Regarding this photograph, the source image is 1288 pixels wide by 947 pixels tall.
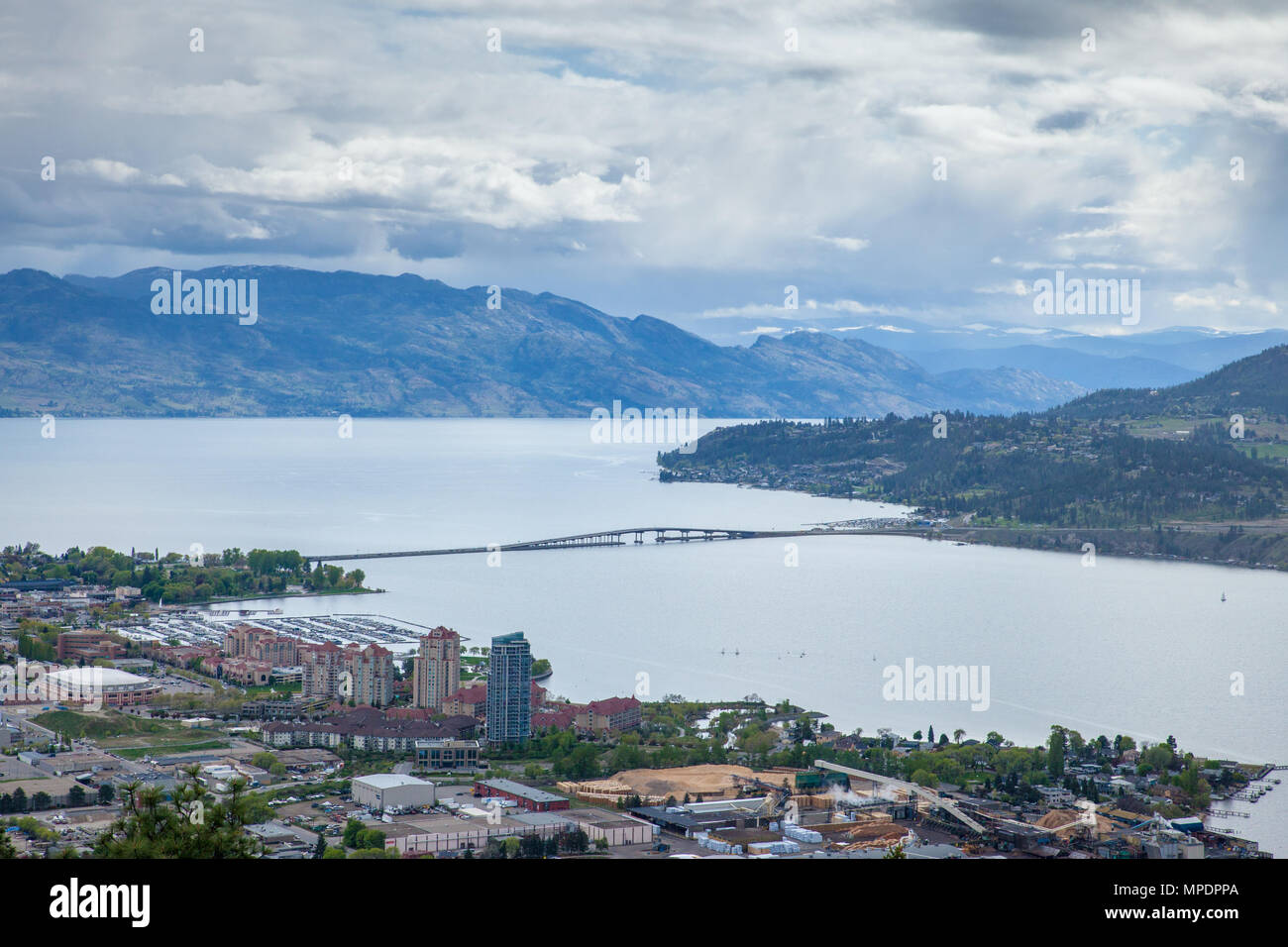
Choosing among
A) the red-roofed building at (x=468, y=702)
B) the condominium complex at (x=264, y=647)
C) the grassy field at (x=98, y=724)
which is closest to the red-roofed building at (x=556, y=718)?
the red-roofed building at (x=468, y=702)

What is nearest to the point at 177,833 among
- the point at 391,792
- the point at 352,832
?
the point at 352,832

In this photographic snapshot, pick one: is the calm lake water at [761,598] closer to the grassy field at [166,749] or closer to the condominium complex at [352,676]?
the condominium complex at [352,676]

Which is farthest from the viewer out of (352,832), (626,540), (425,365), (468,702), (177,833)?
(425,365)

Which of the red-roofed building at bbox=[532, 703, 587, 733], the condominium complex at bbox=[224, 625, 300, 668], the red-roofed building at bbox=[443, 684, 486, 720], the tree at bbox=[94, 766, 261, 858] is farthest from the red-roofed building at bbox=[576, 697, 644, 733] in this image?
the tree at bbox=[94, 766, 261, 858]

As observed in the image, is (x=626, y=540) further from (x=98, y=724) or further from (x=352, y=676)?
(x=98, y=724)

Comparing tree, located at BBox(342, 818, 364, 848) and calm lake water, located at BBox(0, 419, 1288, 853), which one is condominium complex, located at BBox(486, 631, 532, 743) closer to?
calm lake water, located at BBox(0, 419, 1288, 853)

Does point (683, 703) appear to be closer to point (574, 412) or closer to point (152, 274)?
point (574, 412)

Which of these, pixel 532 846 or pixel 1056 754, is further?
pixel 1056 754
